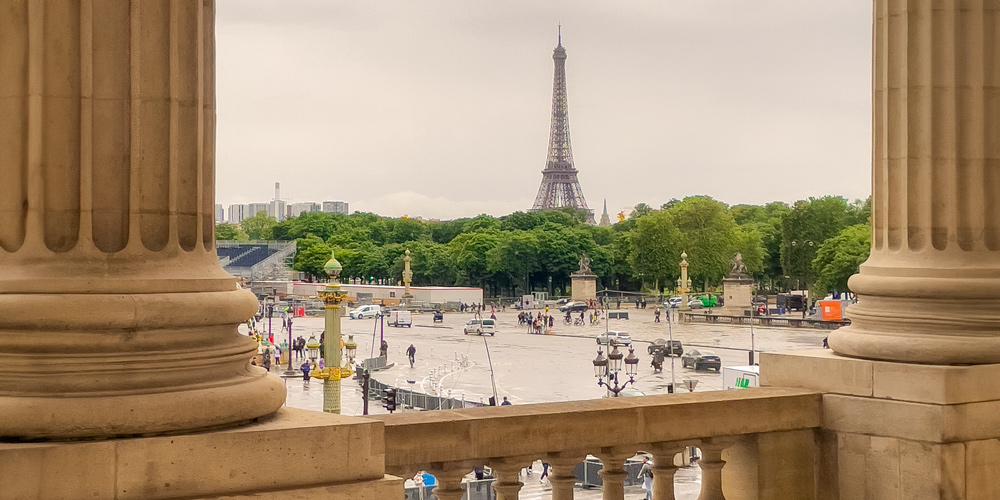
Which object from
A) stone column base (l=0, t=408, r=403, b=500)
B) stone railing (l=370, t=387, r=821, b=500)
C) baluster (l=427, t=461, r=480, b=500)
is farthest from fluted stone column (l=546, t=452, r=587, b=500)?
stone column base (l=0, t=408, r=403, b=500)

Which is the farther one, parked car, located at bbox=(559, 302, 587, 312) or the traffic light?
parked car, located at bbox=(559, 302, 587, 312)

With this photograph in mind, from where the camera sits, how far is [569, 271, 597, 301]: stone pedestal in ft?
518

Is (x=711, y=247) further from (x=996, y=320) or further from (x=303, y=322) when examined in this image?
(x=996, y=320)

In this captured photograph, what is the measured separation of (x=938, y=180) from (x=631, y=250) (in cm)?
15654

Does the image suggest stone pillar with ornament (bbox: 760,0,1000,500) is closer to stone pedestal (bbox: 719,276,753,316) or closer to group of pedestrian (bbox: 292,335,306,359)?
group of pedestrian (bbox: 292,335,306,359)

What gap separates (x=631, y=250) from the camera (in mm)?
166500

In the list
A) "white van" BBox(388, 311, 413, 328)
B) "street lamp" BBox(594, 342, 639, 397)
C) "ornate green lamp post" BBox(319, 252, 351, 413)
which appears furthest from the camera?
"white van" BBox(388, 311, 413, 328)

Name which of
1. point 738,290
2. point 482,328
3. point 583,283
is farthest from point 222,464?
point 583,283

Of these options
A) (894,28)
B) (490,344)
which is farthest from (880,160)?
(490,344)

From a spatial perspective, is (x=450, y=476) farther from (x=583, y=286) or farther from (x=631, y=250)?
(x=631, y=250)

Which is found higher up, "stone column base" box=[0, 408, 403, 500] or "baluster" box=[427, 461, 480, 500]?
"stone column base" box=[0, 408, 403, 500]

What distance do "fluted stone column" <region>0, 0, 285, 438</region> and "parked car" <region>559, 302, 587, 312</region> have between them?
137 meters

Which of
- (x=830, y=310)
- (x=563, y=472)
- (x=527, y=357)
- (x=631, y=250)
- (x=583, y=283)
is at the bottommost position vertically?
(x=527, y=357)

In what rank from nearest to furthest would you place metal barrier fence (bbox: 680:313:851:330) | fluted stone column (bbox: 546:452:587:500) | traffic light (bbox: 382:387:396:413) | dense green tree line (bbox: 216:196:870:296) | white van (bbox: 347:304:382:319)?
1. fluted stone column (bbox: 546:452:587:500)
2. traffic light (bbox: 382:387:396:413)
3. metal barrier fence (bbox: 680:313:851:330)
4. white van (bbox: 347:304:382:319)
5. dense green tree line (bbox: 216:196:870:296)
